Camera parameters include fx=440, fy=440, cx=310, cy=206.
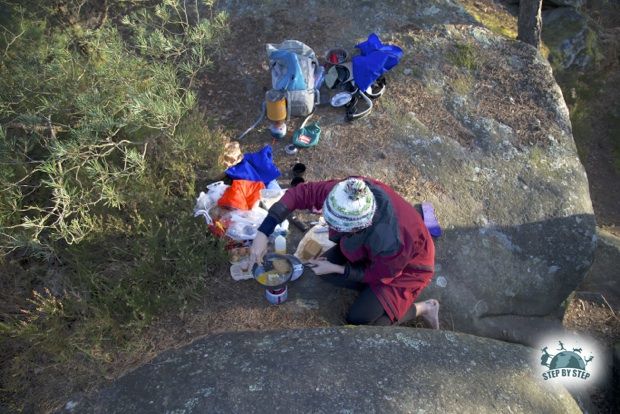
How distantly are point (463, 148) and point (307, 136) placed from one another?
200 cm

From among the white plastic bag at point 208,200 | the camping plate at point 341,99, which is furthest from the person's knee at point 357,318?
the camping plate at point 341,99

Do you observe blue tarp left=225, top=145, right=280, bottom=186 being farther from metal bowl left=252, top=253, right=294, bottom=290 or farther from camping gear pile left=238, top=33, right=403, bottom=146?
metal bowl left=252, top=253, right=294, bottom=290

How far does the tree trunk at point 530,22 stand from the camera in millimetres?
6828

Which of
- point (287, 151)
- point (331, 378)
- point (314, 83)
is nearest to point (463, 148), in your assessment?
point (314, 83)

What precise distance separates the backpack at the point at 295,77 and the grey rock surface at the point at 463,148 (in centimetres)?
31

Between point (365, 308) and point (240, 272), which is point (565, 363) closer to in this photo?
point (365, 308)

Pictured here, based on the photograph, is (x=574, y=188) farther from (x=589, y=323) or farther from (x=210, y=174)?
(x=210, y=174)

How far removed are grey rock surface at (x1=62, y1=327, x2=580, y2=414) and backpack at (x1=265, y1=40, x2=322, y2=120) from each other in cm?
315

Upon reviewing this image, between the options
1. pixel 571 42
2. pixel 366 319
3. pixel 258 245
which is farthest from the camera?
pixel 571 42

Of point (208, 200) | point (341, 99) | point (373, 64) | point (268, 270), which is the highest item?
point (373, 64)

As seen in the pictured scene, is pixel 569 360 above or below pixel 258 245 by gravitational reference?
below

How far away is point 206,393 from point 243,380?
0.27m

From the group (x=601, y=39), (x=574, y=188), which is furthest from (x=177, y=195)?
(x=601, y=39)

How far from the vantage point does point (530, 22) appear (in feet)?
22.7
